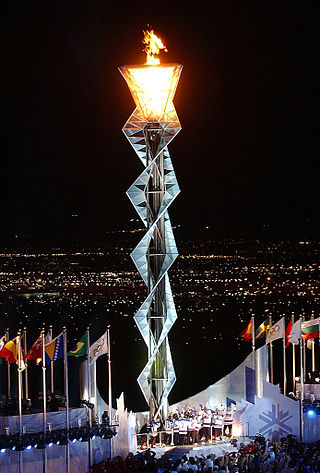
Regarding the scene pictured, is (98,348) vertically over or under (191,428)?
over

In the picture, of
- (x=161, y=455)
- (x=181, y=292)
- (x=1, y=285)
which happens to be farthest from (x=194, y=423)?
(x=1, y=285)

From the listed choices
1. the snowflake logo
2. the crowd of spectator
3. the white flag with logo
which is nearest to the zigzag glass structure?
the snowflake logo

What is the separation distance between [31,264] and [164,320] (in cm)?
14429

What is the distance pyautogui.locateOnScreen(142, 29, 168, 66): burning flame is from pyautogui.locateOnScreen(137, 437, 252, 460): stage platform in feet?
39.4

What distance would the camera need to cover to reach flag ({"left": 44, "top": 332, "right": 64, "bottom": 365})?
3322 centimetres

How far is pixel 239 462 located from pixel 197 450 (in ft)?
11.7

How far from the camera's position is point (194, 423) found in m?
35.8

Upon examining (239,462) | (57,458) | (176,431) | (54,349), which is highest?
(54,349)

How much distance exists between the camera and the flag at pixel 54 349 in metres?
33.2

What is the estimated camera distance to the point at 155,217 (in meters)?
37.6

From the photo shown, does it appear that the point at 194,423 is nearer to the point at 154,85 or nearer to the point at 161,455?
the point at 161,455

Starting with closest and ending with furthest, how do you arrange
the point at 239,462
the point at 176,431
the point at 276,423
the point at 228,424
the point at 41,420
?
the point at 239,462 → the point at 41,420 → the point at 276,423 → the point at 176,431 → the point at 228,424

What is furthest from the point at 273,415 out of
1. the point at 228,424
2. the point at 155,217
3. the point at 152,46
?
the point at 152,46

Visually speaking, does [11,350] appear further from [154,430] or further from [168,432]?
[168,432]
